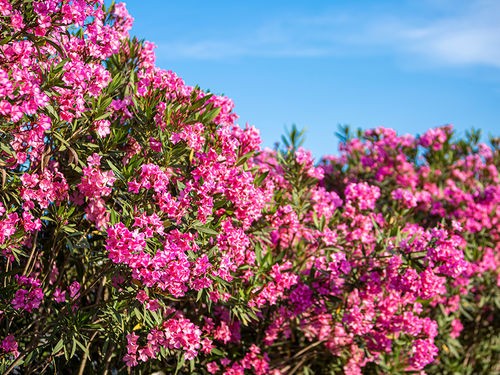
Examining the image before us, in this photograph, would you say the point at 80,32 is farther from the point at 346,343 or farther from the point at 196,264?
the point at 346,343

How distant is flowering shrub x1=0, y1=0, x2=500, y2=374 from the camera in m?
3.64

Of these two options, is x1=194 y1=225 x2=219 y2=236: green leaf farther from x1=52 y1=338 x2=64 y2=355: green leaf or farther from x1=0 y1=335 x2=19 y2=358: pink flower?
x1=0 y1=335 x2=19 y2=358: pink flower

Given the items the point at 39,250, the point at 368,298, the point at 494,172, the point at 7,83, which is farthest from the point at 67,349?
the point at 494,172

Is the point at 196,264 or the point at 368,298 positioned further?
the point at 368,298

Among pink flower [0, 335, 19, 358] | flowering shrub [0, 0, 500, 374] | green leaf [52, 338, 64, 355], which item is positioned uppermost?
flowering shrub [0, 0, 500, 374]

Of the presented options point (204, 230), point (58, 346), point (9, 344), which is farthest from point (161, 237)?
point (9, 344)

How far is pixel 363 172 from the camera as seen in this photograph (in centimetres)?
816

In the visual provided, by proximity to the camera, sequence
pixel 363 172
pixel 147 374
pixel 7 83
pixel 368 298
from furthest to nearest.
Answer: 1. pixel 363 172
2. pixel 368 298
3. pixel 147 374
4. pixel 7 83

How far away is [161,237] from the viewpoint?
385cm

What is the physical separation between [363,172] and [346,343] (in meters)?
3.12

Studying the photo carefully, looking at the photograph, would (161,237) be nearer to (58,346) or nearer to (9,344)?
(58,346)

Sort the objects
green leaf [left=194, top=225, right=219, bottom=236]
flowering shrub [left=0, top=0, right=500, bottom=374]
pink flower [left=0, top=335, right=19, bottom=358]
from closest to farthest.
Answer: flowering shrub [left=0, top=0, right=500, bottom=374] → green leaf [left=194, top=225, right=219, bottom=236] → pink flower [left=0, top=335, right=19, bottom=358]

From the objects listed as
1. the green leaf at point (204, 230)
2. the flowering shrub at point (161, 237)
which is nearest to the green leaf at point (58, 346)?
the flowering shrub at point (161, 237)

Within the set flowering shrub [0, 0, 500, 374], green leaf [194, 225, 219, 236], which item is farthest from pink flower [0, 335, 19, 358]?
green leaf [194, 225, 219, 236]
